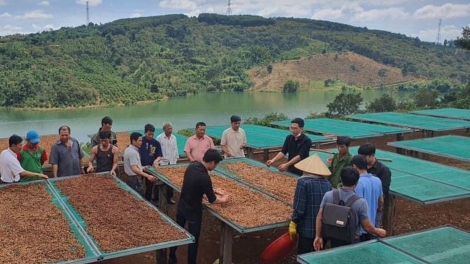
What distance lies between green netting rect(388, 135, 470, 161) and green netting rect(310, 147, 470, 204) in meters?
1.16

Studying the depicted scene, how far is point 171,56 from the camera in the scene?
61.5m

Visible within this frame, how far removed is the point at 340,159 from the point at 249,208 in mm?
1141

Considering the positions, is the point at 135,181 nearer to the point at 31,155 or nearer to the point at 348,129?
the point at 31,155

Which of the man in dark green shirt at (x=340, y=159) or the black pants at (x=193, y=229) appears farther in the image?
the man in dark green shirt at (x=340, y=159)

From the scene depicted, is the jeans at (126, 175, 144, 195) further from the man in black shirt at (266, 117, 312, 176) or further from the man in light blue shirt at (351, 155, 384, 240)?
the man in light blue shirt at (351, 155, 384, 240)

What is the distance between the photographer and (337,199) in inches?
137

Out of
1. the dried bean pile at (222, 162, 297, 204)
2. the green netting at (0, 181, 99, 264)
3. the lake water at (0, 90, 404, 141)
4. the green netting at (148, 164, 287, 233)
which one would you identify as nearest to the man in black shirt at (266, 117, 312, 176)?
the dried bean pile at (222, 162, 297, 204)

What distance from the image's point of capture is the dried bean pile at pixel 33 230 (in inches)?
133

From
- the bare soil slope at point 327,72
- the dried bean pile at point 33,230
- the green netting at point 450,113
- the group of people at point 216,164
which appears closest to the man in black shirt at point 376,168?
the group of people at point 216,164

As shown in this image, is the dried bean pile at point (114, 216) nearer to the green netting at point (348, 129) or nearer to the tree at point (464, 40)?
the green netting at point (348, 129)

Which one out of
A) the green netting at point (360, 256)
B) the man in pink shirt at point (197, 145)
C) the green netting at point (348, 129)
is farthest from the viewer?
the green netting at point (348, 129)

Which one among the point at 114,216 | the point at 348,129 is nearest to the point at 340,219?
the point at 114,216

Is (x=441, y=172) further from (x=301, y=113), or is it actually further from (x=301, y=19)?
(x=301, y=19)

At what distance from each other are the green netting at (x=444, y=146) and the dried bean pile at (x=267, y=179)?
3.84 meters
